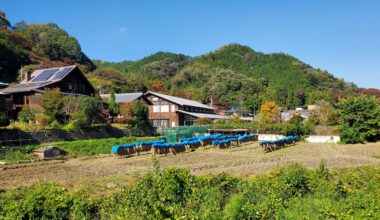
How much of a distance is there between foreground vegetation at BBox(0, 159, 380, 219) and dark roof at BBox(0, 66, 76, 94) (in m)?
27.1

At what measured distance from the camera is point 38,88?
3244cm

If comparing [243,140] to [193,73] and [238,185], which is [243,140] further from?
[193,73]

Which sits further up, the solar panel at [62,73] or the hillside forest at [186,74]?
the hillside forest at [186,74]

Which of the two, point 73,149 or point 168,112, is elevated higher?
point 168,112

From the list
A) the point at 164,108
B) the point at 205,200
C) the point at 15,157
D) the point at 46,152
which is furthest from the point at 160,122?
the point at 205,200

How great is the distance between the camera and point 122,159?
2252cm

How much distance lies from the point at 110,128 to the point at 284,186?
2547 centimetres

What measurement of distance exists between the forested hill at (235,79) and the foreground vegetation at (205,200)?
5211 cm

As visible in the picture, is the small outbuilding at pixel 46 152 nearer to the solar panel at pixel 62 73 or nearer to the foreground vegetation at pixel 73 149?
the foreground vegetation at pixel 73 149

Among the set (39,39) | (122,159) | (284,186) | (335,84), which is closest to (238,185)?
(284,186)

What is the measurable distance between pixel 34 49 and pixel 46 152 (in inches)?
2119

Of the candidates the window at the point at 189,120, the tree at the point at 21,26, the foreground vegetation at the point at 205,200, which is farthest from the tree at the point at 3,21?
the foreground vegetation at the point at 205,200

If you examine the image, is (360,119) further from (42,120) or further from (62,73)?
(62,73)

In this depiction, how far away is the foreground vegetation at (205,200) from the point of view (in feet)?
21.5
